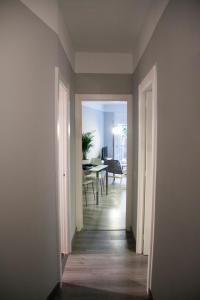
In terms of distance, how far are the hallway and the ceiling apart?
2684mm

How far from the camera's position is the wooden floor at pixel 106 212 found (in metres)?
3.54

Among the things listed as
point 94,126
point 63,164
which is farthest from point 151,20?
point 94,126

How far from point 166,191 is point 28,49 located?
4.86 feet

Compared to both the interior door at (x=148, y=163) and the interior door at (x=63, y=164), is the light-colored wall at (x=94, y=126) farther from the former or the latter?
the interior door at (x=148, y=163)

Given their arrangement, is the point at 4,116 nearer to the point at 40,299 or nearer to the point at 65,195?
the point at 65,195

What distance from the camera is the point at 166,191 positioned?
1.57 meters

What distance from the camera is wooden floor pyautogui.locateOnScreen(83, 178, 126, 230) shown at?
3539 mm

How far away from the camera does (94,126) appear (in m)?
7.39

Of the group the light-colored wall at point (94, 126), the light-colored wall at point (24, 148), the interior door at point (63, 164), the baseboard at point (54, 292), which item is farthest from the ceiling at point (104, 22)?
the light-colored wall at point (94, 126)

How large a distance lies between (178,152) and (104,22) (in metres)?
1.74

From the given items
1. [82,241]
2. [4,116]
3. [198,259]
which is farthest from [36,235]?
[82,241]

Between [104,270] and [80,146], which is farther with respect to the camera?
[80,146]

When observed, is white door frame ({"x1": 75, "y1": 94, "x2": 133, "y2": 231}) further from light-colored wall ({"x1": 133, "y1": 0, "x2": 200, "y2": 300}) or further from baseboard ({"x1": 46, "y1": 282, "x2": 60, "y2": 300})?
light-colored wall ({"x1": 133, "y1": 0, "x2": 200, "y2": 300})

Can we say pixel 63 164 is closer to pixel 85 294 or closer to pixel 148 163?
pixel 148 163
